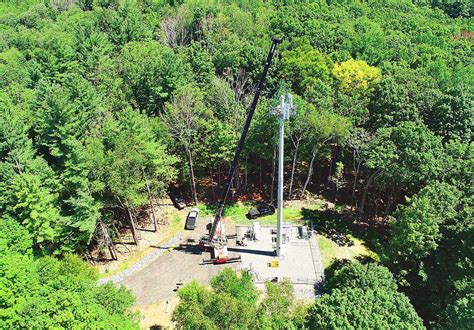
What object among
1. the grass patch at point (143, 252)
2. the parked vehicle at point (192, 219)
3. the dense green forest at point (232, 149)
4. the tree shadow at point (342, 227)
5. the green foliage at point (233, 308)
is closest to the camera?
the green foliage at point (233, 308)

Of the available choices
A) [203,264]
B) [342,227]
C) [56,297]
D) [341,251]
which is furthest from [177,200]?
[56,297]

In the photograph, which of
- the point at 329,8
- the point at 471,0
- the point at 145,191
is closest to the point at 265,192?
the point at 145,191

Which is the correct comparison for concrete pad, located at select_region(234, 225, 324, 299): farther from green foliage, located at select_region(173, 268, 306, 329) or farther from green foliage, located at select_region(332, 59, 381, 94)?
green foliage, located at select_region(332, 59, 381, 94)

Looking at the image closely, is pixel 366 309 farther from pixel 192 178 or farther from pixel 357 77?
pixel 357 77

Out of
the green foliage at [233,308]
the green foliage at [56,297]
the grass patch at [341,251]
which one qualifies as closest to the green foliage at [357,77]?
the grass patch at [341,251]

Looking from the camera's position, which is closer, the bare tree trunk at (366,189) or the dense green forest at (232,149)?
the dense green forest at (232,149)

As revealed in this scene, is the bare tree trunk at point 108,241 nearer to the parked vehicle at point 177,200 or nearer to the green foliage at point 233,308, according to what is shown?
the parked vehicle at point 177,200
